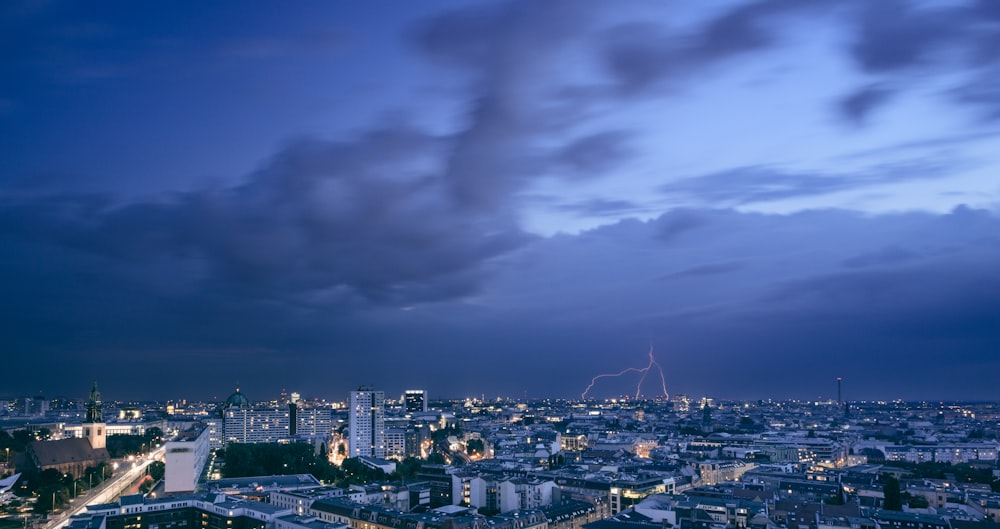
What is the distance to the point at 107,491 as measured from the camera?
39.3 meters

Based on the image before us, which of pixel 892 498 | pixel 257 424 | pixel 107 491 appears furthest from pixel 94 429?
pixel 892 498

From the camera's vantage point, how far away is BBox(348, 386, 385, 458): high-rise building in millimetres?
60094

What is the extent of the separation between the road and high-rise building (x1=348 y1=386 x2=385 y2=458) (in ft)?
45.9

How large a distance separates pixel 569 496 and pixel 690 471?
12467mm

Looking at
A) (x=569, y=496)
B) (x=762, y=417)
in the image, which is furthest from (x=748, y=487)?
(x=762, y=417)

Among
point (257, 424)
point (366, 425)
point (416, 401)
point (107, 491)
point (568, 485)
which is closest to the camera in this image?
point (568, 485)

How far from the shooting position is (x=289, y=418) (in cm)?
7406

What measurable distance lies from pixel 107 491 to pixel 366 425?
23.6 metres

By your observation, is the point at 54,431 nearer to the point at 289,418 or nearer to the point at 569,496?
the point at 289,418

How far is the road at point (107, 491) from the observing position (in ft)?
101

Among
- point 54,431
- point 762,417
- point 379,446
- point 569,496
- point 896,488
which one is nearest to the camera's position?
point 896,488

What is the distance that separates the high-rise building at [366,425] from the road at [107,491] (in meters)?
14.0

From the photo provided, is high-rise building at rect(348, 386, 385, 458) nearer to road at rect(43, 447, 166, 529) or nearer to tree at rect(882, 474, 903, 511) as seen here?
road at rect(43, 447, 166, 529)

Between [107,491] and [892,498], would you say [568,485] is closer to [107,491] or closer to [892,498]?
[892,498]
